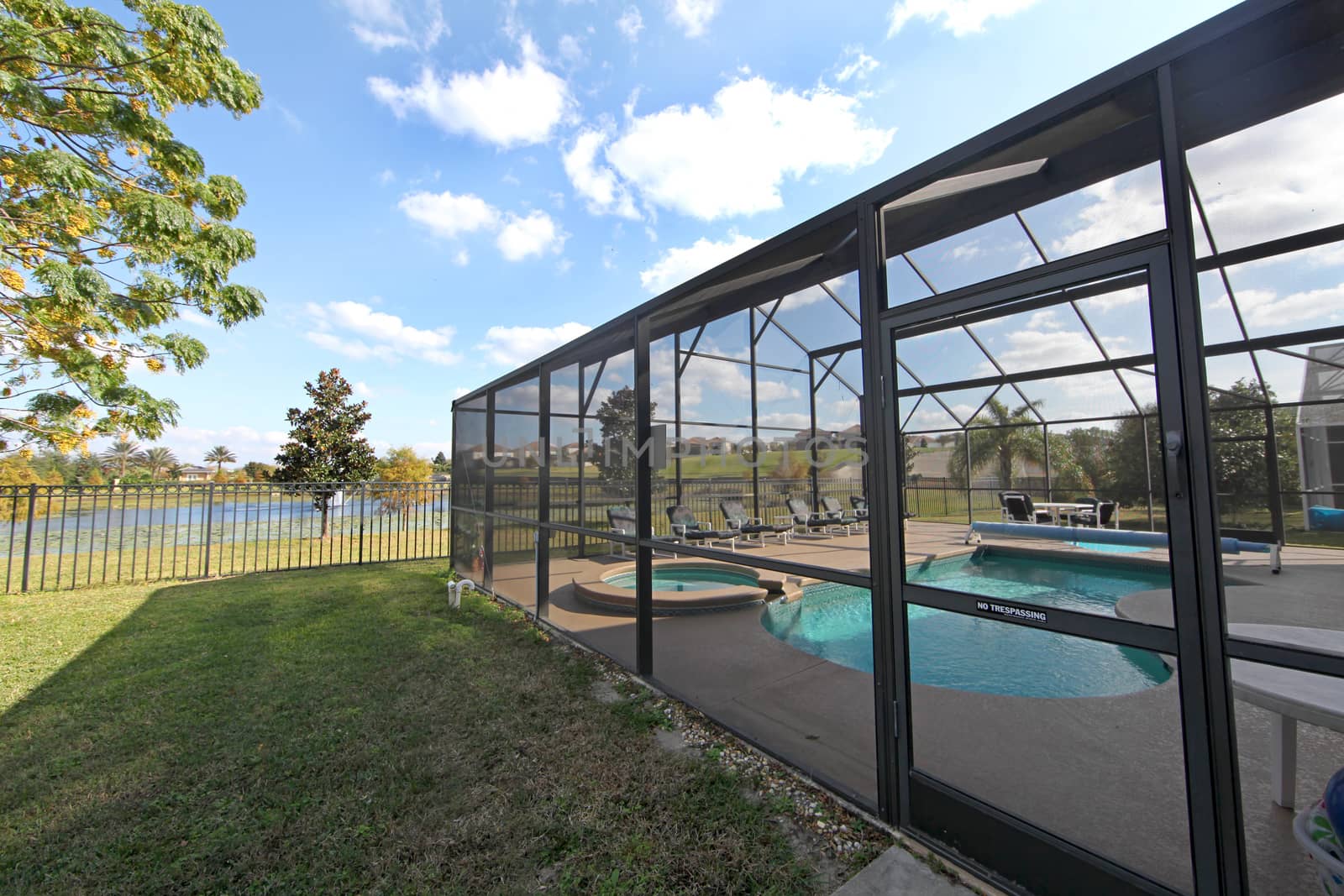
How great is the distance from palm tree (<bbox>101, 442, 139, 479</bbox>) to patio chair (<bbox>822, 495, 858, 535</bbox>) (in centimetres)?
3465

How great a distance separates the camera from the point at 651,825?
2.12 meters

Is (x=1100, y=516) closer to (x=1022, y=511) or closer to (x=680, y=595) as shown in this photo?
(x=1022, y=511)

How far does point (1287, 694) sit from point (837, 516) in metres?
7.64

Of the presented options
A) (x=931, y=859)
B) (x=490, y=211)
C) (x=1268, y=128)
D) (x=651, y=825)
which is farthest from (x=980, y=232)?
(x=490, y=211)

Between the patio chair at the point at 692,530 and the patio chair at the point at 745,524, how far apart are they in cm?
23

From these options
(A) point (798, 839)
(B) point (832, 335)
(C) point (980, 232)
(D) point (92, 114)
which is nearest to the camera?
(A) point (798, 839)

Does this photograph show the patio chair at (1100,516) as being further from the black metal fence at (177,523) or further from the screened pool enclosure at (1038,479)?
the black metal fence at (177,523)

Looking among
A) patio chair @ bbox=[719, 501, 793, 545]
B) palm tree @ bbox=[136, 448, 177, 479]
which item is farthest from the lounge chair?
palm tree @ bbox=[136, 448, 177, 479]

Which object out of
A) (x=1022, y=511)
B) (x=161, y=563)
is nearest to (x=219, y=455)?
(x=161, y=563)

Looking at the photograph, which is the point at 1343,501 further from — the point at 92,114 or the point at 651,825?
the point at 92,114

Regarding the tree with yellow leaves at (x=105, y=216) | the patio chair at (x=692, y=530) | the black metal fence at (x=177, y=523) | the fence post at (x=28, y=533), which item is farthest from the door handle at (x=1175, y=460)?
the fence post at (x=28, y=533)

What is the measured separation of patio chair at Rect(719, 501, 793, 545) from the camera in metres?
7.85

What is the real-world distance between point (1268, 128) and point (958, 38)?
2.46m

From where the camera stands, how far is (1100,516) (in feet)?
19.0
